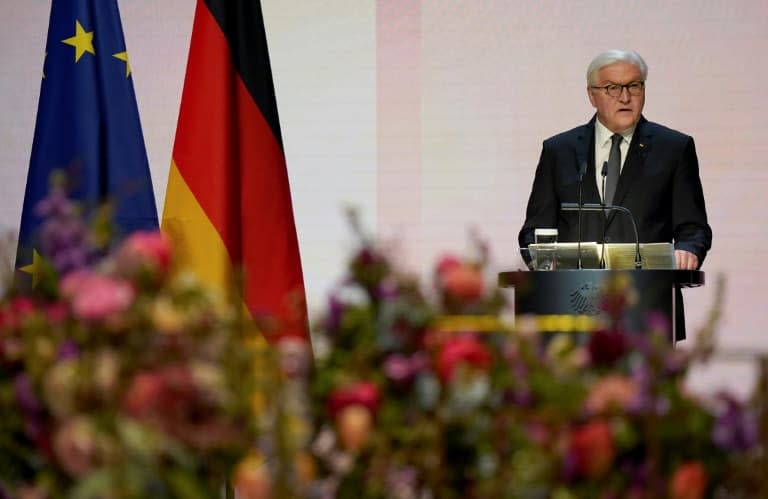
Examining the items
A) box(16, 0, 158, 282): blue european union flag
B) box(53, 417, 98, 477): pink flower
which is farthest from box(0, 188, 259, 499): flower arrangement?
box(16, 0, 158, 282): blue european union flag

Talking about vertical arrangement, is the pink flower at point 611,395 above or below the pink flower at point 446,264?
below

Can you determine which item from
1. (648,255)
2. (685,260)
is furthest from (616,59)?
(648,255)

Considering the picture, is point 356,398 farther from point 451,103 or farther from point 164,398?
point 451,103

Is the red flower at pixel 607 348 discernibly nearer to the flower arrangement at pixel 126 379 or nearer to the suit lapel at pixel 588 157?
the flower arrangement at pixel 126 379

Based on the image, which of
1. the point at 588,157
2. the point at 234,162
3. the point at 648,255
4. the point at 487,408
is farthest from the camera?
the point at 588,157

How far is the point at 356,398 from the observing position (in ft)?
3.63

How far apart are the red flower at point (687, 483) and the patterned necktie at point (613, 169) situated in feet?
11.2

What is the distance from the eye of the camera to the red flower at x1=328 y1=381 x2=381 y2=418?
1.10m

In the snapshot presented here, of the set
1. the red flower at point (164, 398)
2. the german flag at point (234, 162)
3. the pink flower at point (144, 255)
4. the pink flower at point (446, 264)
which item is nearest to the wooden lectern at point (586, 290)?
the german flag at point (234, 162)

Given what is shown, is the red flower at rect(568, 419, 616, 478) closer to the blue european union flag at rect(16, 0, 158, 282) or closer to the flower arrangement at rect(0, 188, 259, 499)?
the flower arrangement at rect(0, 188, 259, 499)

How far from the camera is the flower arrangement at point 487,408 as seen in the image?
109 centimetres

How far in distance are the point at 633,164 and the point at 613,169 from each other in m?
0.08

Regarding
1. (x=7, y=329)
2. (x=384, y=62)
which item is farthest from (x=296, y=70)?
(x=7, y=329)

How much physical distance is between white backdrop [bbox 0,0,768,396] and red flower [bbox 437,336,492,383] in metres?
4.54
